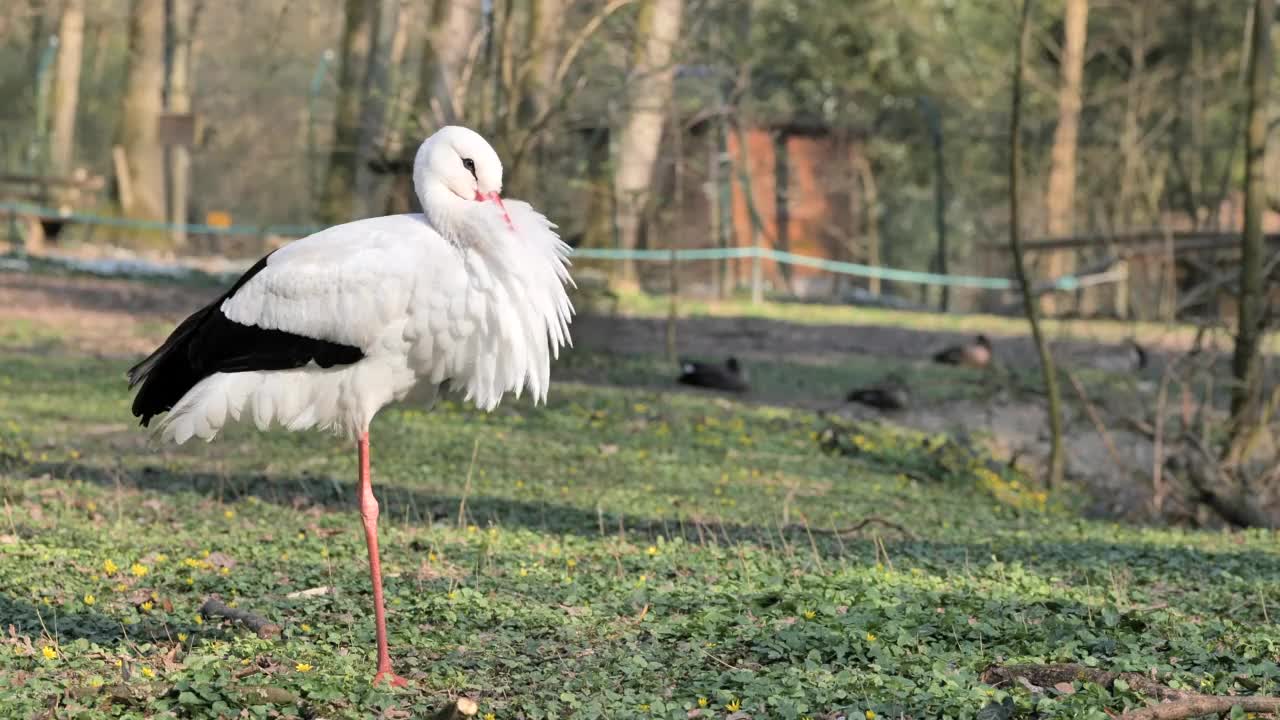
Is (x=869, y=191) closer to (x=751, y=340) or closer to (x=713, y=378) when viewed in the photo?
(x=751, y=340)

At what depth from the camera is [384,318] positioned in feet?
19.2

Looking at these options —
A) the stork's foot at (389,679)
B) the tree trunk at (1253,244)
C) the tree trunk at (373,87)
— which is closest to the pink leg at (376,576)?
the stork's foot at (389,679)

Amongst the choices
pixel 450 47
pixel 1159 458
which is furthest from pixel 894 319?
pixel 1159 458

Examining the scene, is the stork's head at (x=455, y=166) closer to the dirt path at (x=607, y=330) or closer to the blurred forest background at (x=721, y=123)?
the blurred forest background at (x=721, y=123)

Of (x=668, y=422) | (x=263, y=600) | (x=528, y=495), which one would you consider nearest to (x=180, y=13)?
(x=668, y=422)

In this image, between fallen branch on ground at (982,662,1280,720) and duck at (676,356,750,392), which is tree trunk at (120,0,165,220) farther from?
fallen branch on ground at (982,662,1280,720)

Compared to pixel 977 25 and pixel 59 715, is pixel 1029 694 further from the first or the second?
pixel 977 25

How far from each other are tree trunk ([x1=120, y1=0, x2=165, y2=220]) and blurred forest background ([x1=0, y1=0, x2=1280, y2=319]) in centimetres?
4

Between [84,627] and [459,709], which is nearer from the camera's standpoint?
[459,709]

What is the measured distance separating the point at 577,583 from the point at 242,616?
1480mm

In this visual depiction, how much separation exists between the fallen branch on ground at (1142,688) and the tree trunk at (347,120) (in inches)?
785

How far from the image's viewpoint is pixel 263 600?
6242 mm

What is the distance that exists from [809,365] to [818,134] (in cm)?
1808

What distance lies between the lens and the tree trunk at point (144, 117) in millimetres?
27781
